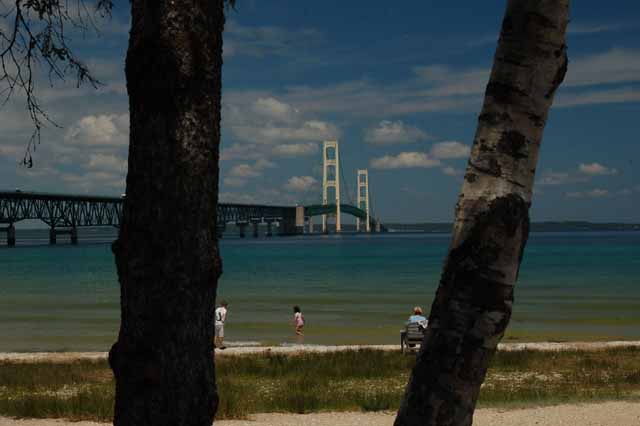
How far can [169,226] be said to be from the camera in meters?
3.33

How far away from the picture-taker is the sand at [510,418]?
9.27m

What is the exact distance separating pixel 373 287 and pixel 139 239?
49731 millimetres

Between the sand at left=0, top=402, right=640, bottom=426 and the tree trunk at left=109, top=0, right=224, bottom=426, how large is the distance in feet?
21.0

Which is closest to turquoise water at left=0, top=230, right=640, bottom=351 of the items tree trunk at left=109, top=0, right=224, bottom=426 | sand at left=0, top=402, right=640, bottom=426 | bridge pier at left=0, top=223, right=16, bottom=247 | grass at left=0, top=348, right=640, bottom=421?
grass at left=0, top=348, right=640, bottom=421

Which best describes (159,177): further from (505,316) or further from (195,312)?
(505,316)

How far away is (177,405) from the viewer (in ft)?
11.0

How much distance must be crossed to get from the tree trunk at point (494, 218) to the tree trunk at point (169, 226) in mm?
1093

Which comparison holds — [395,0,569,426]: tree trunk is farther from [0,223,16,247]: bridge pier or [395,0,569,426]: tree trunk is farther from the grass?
[0,223,16,247]: bridge pier

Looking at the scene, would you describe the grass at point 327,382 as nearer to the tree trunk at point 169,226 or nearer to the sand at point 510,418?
the sand at point 510,418

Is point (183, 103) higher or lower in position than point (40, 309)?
higher

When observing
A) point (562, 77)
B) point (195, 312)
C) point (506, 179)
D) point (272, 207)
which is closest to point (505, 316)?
point (506, 179)

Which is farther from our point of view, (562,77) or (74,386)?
(74,386)

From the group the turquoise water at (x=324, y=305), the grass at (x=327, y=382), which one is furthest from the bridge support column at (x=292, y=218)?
the grass at (x=327, y=382)

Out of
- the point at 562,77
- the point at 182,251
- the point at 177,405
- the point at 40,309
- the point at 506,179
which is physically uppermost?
the point at 562,77
